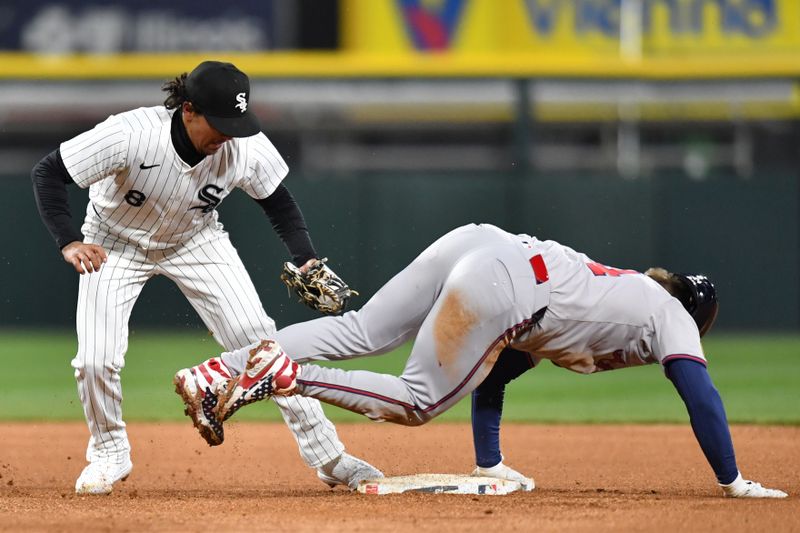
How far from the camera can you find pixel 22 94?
11.9 m

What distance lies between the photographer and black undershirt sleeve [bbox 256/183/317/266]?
480 centimetres

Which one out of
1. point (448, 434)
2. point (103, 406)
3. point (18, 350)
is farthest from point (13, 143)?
point (103, 406)

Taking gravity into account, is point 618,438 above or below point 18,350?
above

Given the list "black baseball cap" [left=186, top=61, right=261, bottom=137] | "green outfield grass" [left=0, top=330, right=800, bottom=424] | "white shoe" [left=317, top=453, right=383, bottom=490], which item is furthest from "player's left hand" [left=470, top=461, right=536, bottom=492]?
"green outfield grass" [left=0, top=330, right=800, bottom=424]

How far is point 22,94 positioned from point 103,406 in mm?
7903

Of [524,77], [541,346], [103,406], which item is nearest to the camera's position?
[541,346]

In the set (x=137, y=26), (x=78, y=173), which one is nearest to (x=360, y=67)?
(x=137, y=26)

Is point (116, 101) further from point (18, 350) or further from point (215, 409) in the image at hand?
point (215, 409)

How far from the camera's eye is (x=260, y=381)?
12.9ft

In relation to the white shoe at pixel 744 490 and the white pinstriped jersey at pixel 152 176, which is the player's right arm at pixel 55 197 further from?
the white shoe at pixel 744 490

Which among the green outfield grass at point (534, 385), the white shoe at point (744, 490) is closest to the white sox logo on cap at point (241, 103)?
the white shoe at point (744, 490)

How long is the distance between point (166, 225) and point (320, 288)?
0.59 metres

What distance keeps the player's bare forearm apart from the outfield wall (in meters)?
6.43

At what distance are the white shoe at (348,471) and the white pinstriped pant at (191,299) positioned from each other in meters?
0.04
